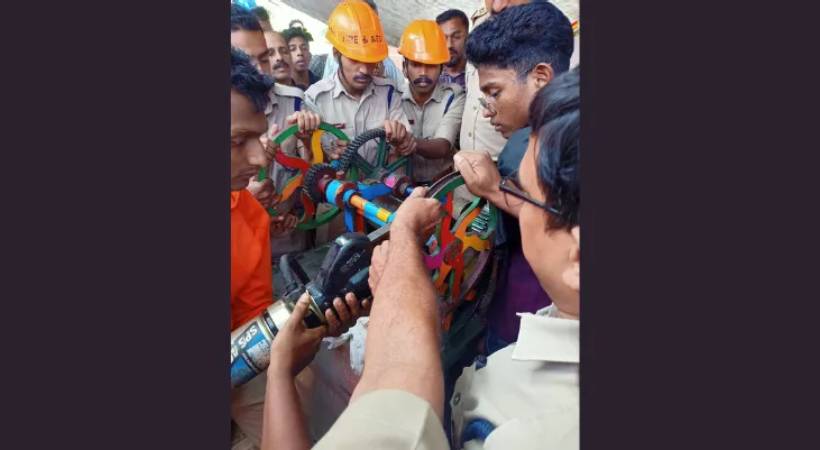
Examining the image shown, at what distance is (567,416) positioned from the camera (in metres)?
1.32

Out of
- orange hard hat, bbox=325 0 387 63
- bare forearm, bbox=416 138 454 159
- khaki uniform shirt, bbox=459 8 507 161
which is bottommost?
bare forearm, bbox=416 138 454 159

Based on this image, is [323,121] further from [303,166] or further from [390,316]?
[390,316]

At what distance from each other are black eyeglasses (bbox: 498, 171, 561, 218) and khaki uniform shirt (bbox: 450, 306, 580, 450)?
0.89 feet

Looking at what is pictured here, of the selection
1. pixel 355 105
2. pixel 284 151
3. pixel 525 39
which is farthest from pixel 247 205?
pixel 525 39

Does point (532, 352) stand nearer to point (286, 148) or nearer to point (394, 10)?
point (286, 148)

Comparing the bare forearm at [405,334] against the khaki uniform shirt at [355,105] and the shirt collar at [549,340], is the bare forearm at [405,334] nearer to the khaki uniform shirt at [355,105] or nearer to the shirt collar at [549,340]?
the shirt collar at [549,340]

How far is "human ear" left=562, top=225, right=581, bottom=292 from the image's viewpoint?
1.39 metres

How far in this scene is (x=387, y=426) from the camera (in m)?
1.11

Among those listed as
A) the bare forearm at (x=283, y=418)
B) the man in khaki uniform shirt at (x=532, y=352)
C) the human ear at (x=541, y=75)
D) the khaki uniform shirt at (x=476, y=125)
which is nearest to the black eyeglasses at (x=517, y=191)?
the man in khaki uniform shirt at (x=532, y=352)

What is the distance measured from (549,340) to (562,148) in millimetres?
483

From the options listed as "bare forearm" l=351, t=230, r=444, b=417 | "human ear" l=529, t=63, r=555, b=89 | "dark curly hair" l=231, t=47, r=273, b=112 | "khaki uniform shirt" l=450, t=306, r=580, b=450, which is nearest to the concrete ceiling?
"dark curly hair" l=231, t=47, r=273, b=112

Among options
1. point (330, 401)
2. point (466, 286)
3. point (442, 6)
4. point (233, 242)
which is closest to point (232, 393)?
point (330, 401)

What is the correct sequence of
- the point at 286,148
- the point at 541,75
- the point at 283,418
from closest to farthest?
the point at 541,75 → the point at 283,418 → the point at 286,148

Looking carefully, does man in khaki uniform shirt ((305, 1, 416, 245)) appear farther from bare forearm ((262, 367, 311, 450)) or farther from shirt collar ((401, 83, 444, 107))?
bare forearm ((262, 367, 311, 450))
